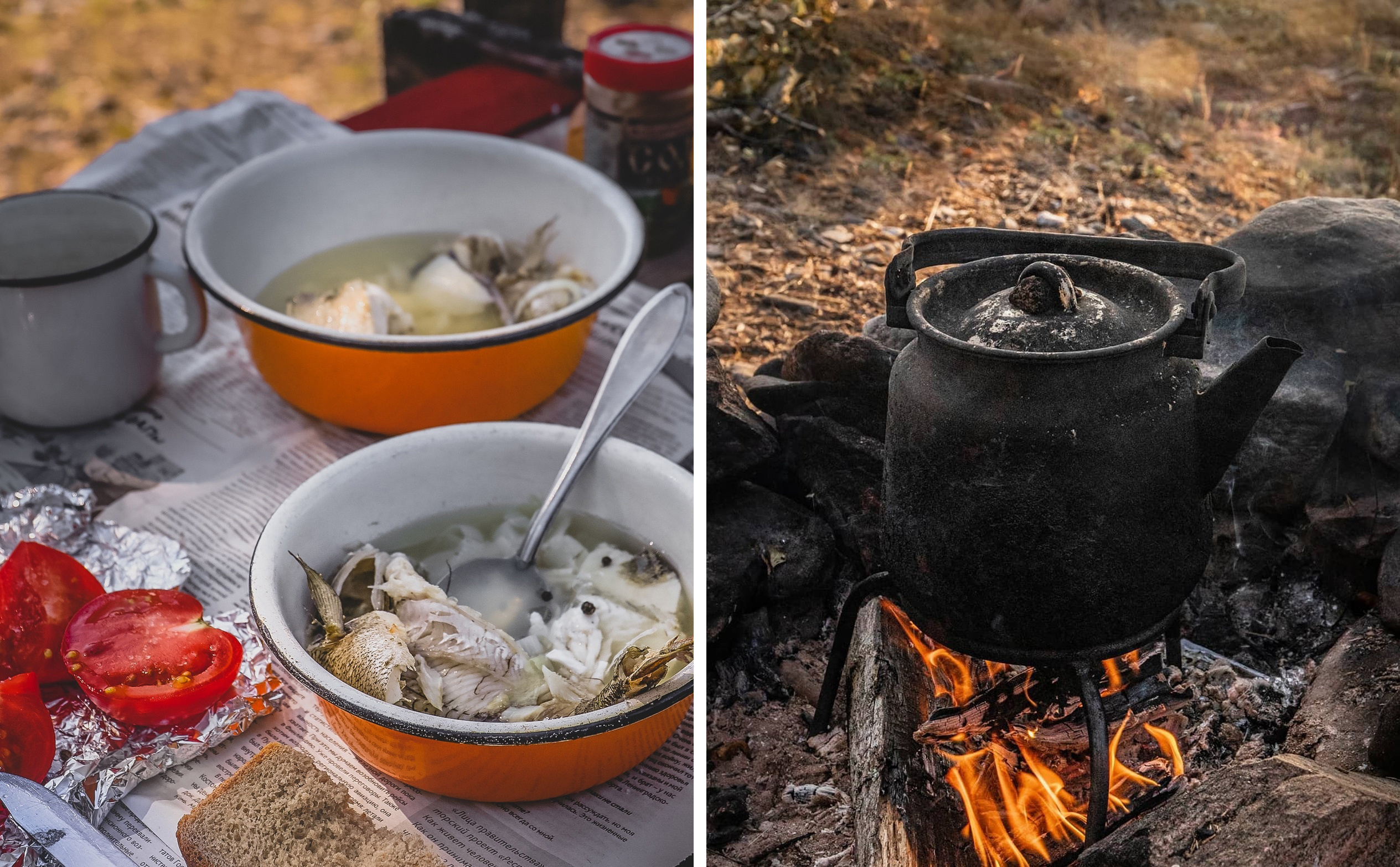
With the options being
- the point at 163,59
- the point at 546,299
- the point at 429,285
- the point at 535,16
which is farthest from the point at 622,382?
the point at 163,59

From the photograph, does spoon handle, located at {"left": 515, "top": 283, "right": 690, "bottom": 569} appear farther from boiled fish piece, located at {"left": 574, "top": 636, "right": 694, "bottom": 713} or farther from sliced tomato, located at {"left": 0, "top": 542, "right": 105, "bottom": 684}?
sliced tomato, located at {"left": 0, "top": 542, "right": 105, "bottom": 684}

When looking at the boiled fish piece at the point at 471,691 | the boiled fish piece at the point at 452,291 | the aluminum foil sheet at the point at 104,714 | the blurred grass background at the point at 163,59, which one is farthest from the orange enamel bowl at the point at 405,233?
the blurred grass background at the point at 163,59

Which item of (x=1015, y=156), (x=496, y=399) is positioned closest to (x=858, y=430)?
(x=1015, y=156)

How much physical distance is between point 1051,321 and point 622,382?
415 mm

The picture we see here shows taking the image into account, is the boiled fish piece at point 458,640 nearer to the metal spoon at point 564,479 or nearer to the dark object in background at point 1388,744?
the metal spoon at point 564,479

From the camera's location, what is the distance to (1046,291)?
0.63 meters

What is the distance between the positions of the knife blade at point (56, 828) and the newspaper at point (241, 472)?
0.05m

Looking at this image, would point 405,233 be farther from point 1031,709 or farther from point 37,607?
point 1031,709

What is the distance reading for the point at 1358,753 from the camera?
0.65 meters

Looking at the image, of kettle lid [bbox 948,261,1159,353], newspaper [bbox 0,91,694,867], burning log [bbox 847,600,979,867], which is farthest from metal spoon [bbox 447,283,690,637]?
kettle lid [bbox 948,261,1159,353]

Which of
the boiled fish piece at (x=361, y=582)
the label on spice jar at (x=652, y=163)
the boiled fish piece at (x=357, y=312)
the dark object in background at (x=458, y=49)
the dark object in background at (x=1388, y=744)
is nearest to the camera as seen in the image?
the dark object in background at (x=1388, y=744)

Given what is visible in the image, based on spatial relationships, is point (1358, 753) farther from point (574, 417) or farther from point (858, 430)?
point (574, 417)

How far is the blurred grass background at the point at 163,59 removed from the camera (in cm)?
276

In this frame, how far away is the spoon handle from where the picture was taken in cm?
90
